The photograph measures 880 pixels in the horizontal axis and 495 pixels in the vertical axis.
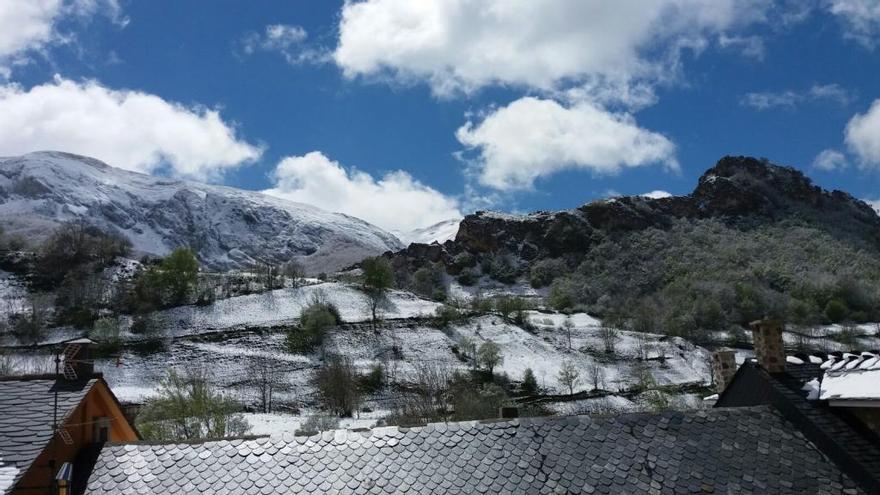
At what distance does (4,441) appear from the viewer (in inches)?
446

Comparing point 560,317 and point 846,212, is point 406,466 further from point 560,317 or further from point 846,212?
point 846,212

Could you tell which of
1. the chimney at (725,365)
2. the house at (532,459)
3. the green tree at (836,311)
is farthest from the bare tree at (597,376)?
the green tree at (836,311)

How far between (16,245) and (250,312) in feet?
167

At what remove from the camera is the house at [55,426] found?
1091 centimetres

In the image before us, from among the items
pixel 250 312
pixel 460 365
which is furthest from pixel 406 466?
pixel 250 312

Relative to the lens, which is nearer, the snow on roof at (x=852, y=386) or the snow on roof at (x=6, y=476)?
the snow on roof at (x=6, y=476)

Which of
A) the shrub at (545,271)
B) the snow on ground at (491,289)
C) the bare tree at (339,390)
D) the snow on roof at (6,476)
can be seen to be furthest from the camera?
the shrub at (545,271)

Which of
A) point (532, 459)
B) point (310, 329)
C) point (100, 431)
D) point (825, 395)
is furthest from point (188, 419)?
point (825, 395)

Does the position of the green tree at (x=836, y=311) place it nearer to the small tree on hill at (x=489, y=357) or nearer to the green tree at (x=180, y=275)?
the small tree on hill at (x=489, y=357)

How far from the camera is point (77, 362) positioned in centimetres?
1335

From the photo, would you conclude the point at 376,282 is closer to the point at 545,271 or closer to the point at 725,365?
the point at 545,271

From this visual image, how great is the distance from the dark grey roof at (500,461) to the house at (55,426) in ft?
1.67

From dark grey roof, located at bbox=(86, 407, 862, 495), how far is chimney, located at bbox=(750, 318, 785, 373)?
2031 mm

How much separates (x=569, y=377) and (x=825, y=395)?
5513cm
